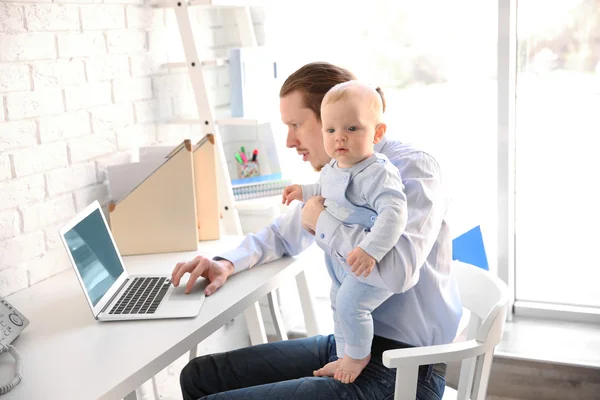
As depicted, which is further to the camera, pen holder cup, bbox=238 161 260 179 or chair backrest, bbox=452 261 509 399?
pen holder cup, bbox=238 161 260 179

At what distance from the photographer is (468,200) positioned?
3131 millimetres

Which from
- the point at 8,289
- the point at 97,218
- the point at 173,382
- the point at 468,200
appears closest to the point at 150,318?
the point at 97,218

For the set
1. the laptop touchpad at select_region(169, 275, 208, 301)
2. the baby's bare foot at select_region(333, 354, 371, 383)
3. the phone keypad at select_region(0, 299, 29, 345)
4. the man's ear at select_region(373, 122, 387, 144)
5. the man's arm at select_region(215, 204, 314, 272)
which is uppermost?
the man's ear at select_region(373, 122, 387, 144)

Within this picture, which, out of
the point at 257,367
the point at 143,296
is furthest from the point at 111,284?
the point at 257,367

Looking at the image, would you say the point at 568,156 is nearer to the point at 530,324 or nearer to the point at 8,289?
the point at 530,324

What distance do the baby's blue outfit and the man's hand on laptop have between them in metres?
0.37

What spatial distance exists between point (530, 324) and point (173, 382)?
1.49 meters

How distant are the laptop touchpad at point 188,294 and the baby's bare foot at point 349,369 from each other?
447mm

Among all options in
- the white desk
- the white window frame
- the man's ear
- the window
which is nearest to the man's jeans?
the white desk

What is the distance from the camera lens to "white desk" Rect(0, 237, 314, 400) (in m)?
1.44

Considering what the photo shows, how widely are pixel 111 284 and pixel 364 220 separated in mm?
725

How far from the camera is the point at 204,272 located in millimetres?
1953

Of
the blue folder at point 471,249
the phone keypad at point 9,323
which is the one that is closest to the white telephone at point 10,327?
the phone keypad at point 9,323

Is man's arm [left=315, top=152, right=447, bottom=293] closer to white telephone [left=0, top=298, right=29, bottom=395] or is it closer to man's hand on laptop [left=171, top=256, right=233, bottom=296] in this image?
man's hand on laptop [left=171, top=256, right=233, bottom=296]
